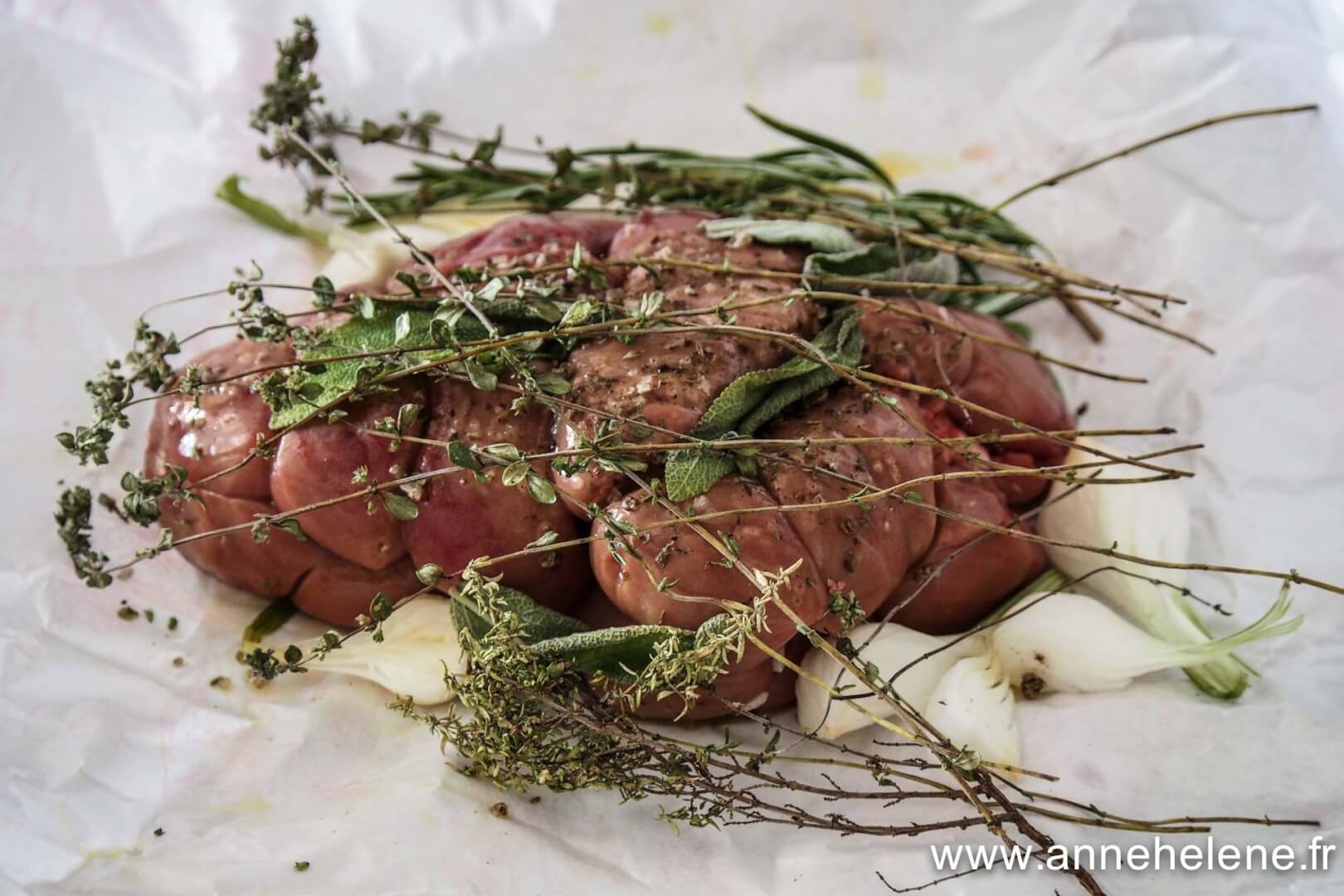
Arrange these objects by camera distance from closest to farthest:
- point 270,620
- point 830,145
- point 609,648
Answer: point 609,648 < point 270,620 < point 830,145

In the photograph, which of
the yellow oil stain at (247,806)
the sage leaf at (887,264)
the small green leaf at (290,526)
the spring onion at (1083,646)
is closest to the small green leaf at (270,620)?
the yellow oil stain at (247,806)

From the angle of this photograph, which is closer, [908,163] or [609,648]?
[609,648]

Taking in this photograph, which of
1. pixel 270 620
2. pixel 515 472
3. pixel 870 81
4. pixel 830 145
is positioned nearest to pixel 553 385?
pixel 515 472

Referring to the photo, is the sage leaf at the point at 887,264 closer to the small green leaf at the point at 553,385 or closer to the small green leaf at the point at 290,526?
the small green leaf at the point at 553,385

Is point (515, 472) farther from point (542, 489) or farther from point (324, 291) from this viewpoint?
point (324, 291)

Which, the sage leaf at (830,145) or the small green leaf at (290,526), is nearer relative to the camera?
the small green leaf at (290,526)

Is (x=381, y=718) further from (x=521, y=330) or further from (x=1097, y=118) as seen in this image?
(x=1097, y=118)

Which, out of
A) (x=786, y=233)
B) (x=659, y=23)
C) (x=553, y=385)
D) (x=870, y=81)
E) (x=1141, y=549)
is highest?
(x=659, y=23)

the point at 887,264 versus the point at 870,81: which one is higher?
the point at 870,81
